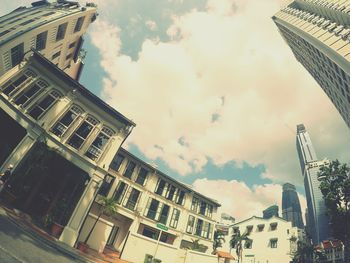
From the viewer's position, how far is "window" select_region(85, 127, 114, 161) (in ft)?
70.6

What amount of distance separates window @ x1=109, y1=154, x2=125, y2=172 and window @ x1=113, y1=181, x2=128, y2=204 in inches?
78.1

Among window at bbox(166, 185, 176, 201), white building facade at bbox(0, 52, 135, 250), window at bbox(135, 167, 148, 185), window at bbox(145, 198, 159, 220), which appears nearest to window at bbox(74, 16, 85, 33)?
white building facade at bbox(0, 52, 135, 250)

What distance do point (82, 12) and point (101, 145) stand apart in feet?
61.6

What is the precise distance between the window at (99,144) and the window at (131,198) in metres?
10.1

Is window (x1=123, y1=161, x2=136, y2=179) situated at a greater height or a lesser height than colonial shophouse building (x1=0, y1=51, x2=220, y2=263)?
greater

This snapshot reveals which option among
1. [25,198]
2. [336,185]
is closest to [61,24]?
[25,198]

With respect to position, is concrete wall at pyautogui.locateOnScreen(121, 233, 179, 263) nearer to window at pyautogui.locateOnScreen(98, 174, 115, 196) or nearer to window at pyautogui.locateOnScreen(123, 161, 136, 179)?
window at pyautogui.locateOnScreen(98, 174, 115, 196)

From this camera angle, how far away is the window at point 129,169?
30688 mm

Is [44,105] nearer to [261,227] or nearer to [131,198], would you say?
[131,198]

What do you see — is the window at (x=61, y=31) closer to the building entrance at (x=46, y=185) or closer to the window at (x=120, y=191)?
the building entrance at (x=46, y=185)

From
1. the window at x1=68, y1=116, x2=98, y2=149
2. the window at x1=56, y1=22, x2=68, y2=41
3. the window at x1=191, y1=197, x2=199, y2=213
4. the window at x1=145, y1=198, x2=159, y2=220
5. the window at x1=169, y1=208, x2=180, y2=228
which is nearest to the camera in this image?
the window at x1=68, y1=116, x2=98, y2=149

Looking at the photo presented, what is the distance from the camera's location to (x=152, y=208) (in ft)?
105

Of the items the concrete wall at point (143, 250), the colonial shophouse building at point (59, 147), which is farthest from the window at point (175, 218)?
the colonial shophouse building at point (59, 147)

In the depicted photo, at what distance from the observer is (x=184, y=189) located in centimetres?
3644
